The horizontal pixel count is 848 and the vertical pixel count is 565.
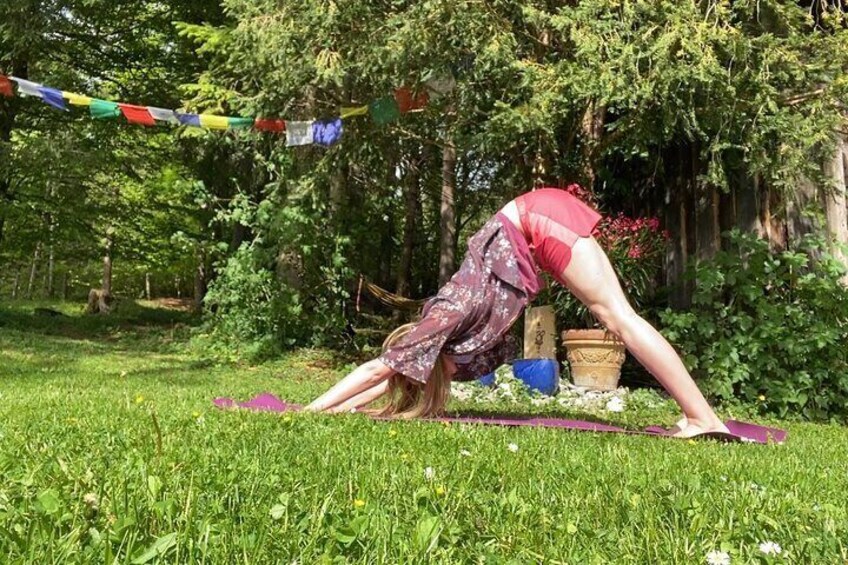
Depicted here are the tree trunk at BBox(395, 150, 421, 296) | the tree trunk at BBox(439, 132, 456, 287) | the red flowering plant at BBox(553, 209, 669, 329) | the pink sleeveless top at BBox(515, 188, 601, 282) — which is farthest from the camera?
the tree trunk at BBox(395, 150, 421, 296)

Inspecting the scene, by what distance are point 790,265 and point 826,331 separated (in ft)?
1.93

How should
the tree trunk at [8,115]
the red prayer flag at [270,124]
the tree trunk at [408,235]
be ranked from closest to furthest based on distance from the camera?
Answer: the red prayer flag at [270,124] < the tree trunk at [408,235] < the tree trunk at [8,115]

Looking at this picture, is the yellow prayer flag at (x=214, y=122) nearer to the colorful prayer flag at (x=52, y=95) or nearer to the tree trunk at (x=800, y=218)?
the colorful prayer flag at (x=52, y=95)

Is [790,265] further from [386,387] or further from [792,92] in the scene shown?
[386,387]

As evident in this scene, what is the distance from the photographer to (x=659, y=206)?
23.9 ft

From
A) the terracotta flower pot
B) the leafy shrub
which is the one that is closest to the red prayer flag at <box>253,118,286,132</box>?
the leafy shrub

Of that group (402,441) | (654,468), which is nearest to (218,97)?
(402,441)

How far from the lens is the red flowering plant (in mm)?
6383

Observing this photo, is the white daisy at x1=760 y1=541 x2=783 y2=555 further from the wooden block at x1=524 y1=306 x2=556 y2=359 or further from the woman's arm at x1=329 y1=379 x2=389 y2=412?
the wooden block at x1=524 y1=306 x2=556 y2=359

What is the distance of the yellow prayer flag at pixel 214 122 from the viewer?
7203 millimetres

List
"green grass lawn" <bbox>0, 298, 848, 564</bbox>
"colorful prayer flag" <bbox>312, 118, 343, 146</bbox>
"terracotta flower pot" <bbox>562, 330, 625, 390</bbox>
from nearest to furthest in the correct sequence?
"green grass lawn" <bbox>0, 298, 848, 564</bbox> → "terracotta flower pot" <bbox>562, 330, 625, 390</bbox> → "colorful prayer flag" <bbox>312, 118, 343, 146</bbox>

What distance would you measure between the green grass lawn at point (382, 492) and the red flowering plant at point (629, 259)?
3.18 metres

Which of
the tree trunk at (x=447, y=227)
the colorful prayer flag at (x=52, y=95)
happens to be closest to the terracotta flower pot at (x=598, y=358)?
the tree trunk at (x=447, y=227)

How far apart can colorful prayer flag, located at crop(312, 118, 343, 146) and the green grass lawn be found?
14.1 feet
